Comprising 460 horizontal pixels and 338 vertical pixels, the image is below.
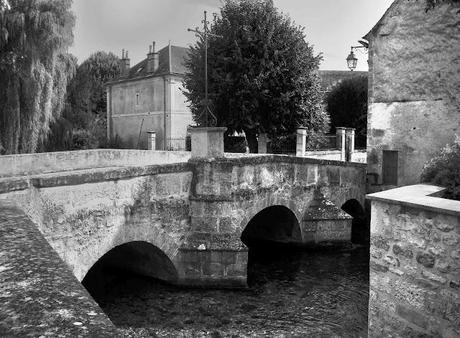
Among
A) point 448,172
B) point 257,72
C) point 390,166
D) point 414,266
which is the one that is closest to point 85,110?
point 257,72

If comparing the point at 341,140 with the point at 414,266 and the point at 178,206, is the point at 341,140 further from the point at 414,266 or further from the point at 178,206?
the point at 414,266

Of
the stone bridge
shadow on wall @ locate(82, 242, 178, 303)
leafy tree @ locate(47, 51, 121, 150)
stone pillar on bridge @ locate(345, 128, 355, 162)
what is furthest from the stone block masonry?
leafy tree @ locate(47, 51, 121, 150)

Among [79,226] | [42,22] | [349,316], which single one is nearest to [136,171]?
[79,226]

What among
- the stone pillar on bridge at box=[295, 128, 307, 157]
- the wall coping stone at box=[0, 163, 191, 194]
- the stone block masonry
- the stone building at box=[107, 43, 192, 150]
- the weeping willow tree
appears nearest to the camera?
the stone block masonry

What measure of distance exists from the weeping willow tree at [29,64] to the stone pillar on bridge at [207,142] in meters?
9.26

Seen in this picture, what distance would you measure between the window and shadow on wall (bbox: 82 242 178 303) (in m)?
7.42

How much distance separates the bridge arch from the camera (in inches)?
537

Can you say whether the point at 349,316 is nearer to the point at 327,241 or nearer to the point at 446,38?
the point at 327,241

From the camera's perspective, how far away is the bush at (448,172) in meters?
6.63

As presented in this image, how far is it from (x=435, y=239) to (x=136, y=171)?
17.3 feet

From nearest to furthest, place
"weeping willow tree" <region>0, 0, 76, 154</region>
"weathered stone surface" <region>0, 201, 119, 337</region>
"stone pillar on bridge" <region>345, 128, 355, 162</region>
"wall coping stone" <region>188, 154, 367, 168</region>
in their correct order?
"weathered stone surface" <region>0, 201, 119, 337</region>
"wall coping stone" <region>188, 154, 367, 168</region>
"weeping willow tree" <region>0, 0, 76, 154</region>
"stone pillar on bridge" <region>345, 128, 355, 162</region>

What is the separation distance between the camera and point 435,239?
5270 mm

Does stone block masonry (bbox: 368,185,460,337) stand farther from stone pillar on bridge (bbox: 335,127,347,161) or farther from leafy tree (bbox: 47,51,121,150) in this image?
leafy tree (bbox: 47,51,121,150)

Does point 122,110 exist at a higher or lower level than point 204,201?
higher
